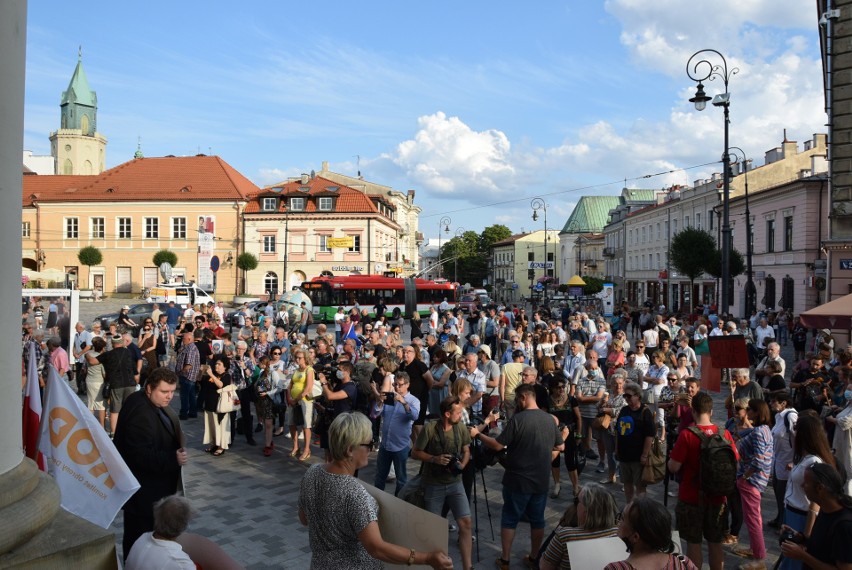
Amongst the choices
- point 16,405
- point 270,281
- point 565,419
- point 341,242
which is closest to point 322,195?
point 341,242

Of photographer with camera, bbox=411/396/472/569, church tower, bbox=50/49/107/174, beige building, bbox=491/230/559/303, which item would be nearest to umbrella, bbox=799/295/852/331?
photographer with camera, bbox=411/396/472/569

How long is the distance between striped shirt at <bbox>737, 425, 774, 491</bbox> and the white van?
36300 millimetres

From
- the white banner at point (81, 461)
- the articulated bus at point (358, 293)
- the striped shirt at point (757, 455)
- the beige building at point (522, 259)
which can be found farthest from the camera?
the beige building at point (522, 259)

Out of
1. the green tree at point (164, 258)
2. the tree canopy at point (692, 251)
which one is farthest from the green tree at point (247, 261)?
the tree canopy at point (692, 251)

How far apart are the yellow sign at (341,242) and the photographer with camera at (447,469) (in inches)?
2200

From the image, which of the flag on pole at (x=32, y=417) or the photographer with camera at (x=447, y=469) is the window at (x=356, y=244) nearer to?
the photographer with camera at (x=447, y=469)

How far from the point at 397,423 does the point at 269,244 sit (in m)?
56.3

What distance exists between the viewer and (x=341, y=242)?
6169 centimetres

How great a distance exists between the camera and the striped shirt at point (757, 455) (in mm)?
6758

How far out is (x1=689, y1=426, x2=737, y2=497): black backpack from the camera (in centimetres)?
603

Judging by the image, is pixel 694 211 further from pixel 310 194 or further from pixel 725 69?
pixel 725 69

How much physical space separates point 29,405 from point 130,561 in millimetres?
1649

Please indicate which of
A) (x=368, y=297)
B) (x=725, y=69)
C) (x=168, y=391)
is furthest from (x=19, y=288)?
(x=368, y=297)

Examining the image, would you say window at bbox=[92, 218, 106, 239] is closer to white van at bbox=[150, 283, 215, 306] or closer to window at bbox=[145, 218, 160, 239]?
window at bbox=[145, 218, 160, 239]
